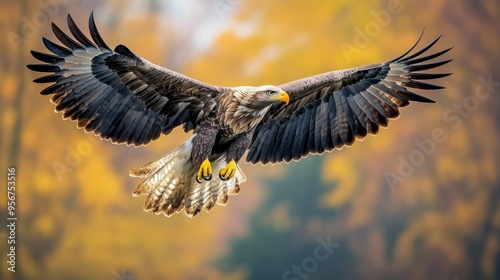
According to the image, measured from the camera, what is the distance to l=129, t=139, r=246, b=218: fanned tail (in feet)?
16.0

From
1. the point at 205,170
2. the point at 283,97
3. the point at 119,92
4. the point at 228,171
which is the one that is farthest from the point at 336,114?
the point at 119,92

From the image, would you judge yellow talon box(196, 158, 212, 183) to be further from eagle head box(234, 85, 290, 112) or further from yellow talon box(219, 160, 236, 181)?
eagle head box(234, 85, 290, 112)

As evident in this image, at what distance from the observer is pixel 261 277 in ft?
22.1

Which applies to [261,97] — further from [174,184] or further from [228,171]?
[174,184]

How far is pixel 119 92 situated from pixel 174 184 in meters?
0.71

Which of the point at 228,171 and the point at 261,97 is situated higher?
the point at 261,97

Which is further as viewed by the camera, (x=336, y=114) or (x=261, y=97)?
(x=336, y=114)

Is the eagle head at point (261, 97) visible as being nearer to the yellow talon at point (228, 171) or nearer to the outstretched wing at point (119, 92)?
the outstretched wing at point (119, 92)

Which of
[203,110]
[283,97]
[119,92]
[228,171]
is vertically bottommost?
[228,171]

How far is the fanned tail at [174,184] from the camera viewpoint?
4.88 meters

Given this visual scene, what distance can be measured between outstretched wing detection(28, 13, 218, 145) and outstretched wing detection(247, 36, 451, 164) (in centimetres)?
64

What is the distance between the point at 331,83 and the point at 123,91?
53.5 inches

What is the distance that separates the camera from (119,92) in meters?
4.68

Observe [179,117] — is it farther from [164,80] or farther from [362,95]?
[362,95]
